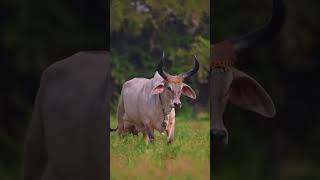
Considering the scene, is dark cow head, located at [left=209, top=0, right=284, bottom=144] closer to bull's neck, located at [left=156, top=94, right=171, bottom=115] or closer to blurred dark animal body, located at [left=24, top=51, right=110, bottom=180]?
bull's neck, located at [left=156, top=94, right=171, bottom=115]

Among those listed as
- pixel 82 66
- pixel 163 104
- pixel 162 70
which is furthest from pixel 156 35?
pixel 82 66

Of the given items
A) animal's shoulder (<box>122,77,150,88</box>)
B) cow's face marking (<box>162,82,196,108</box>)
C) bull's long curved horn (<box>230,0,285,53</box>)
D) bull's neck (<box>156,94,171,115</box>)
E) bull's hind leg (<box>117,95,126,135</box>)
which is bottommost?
bull's hind leg (<box>117,95,126,135</box>)

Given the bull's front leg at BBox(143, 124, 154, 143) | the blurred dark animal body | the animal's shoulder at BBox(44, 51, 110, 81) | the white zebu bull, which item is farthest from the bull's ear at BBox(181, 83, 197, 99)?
the animal's shoulder at BBox(44, 51, 110, 81)

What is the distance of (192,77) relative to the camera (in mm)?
1761

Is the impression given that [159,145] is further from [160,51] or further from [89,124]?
[89,124]

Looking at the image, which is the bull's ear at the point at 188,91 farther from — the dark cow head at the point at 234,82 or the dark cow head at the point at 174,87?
the dark cow head at the point at 234,82

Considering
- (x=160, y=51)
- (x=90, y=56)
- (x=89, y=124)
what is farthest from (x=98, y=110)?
(x=160, y=51)

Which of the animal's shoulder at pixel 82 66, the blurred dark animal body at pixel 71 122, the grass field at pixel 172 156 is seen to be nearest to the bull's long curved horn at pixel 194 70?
the grass field at pixel 172 156

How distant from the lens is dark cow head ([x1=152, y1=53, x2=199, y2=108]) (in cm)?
175

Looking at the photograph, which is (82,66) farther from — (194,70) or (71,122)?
(194,70)

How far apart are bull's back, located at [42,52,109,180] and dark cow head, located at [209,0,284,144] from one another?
1.06 feet

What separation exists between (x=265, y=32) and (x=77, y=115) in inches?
24.5

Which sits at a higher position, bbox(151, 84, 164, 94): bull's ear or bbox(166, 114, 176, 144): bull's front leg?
bbox(151, 84, 164, 94): bull's ear

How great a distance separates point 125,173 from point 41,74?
0.85 m
